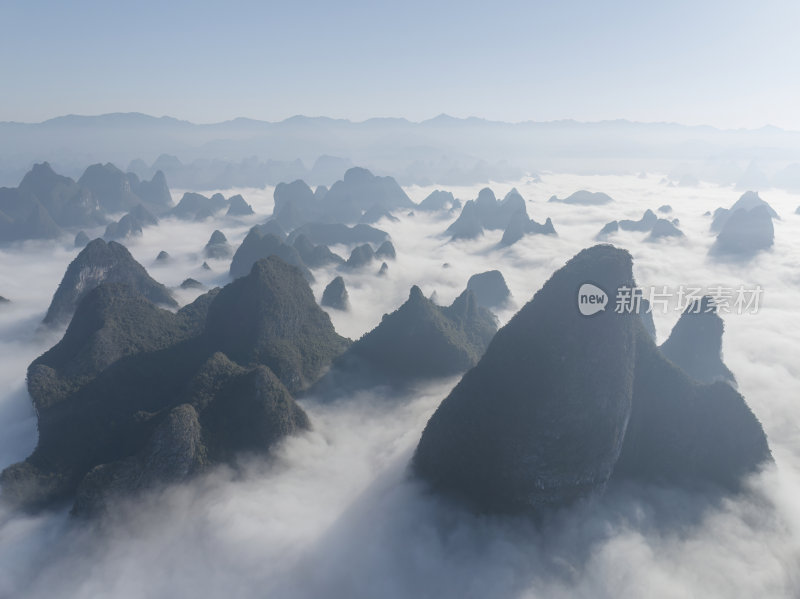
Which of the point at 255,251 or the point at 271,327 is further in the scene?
the point at 255,251

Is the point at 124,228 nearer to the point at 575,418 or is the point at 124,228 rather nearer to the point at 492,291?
the point at 492,291

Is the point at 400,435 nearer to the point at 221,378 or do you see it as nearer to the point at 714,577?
the point at 221,378

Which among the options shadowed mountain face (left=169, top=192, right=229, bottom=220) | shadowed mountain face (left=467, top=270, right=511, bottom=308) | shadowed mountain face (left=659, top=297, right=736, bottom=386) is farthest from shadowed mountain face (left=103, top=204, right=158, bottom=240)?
shadowed mountain face (left=659, top=297, right=736, bottom=386)

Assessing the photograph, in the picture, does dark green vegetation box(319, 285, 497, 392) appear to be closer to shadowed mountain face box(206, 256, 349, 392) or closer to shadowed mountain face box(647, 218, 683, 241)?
shadowed mountain face box(206, 256, 349, 392)

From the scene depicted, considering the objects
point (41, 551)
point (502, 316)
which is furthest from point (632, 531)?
point (502, 316)

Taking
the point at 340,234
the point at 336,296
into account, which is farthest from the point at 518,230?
the point at 336,296

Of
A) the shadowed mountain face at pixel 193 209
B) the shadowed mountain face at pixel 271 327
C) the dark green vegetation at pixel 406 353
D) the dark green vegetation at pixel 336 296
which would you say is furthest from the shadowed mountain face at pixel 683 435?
the shadowed mountain face at pixel 193 209
